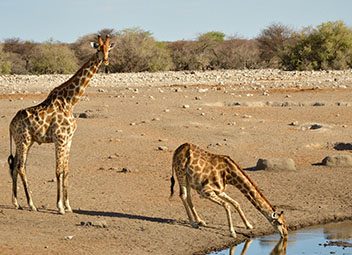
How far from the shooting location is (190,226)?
41.3 feet

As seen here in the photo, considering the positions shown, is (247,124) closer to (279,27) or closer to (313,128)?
(313,128)

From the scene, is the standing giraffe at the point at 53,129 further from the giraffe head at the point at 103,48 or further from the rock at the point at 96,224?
the rock at the point at 96,224

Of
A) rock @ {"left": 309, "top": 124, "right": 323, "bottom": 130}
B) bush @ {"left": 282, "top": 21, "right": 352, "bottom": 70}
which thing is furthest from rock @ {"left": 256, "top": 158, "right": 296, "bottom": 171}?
bush @ {"left": 282, "top": 21, "right": 352, "bottom": 70}

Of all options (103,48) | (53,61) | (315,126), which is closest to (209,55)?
(53,61)

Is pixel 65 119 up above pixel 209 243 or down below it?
above

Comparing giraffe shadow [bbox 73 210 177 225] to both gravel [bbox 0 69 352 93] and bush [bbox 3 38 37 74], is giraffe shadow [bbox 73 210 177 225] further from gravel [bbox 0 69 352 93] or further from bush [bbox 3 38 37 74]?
bush [bbox 3 38 37 74]

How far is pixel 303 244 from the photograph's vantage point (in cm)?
1213

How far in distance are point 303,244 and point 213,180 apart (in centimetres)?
154

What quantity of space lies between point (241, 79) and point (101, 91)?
7.48 meters

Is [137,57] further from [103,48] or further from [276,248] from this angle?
[276,248]

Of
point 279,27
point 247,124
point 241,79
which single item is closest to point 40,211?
point 247,124

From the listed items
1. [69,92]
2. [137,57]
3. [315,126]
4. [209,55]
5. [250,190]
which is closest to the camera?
[250,190]

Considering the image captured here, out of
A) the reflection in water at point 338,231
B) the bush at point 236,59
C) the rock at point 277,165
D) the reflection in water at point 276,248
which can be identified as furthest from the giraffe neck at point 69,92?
the bush at point 236,59

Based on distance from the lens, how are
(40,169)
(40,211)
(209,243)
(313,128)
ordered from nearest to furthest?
1. (209,243)
2. (40,211)
3. (40,169)
4. (313,128)
